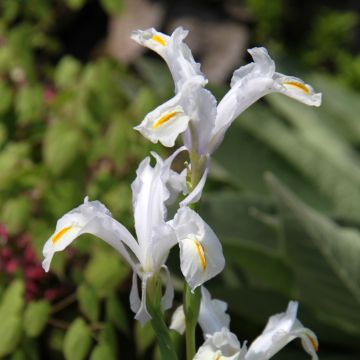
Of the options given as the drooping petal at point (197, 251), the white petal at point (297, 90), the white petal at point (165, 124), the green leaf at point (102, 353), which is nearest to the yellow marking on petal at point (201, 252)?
the drooping petal at point (197, 251)

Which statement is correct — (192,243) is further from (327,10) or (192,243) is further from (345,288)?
(327,10)

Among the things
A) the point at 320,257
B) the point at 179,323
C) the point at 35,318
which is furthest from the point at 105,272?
the point at 179,323

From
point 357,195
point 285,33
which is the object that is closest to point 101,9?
point 285,33

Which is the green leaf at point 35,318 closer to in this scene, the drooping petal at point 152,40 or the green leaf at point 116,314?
the green leaf at point 116,314

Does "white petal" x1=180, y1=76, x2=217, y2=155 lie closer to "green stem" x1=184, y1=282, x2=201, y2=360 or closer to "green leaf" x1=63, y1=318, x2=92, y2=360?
"green stem" x1=184, y1=282, x2=201, y2=360

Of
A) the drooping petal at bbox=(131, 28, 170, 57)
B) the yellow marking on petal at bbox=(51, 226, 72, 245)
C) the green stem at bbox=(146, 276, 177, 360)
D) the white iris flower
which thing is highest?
the drooping petal at bbox=(131, 28, 170, 57)

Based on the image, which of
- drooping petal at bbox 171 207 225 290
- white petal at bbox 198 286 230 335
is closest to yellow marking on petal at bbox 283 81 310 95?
drooping petal at bbox 171 207 225 290
